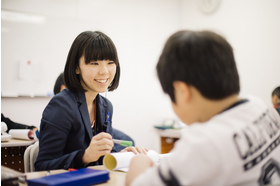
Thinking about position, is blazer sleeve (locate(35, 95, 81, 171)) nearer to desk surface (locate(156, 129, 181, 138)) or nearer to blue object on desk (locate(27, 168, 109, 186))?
blue object on desk (locate(27, 168, 109, 186))

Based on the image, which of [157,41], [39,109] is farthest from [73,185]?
[157,41]

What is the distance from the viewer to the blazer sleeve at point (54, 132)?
109 cm

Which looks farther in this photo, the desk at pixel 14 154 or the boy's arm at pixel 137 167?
the desk at pixel 14 154

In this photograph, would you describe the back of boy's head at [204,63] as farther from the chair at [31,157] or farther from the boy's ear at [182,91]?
the chair at [31,157]

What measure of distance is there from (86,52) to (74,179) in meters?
0.67

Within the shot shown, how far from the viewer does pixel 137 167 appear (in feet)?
2.14

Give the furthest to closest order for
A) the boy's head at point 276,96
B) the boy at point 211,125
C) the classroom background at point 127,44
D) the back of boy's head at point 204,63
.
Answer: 1. the classroom background at point 127,44
2. the boy's head at point 276,96
3. the back of boy's head at point 204,63
4. the boy at point 211,125

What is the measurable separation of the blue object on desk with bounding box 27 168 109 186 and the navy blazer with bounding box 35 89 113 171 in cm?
27

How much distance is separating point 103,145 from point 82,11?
3.41 m

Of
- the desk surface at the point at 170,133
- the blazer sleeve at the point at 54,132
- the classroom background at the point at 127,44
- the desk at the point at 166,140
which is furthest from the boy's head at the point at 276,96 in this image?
the blazer sleeve at the point at 54,132

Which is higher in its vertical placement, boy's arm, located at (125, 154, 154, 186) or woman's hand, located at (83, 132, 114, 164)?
boy's arm, located at (125, 154, 154, 186)

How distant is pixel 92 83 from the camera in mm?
1252

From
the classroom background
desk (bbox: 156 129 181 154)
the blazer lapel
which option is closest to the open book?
the blazer lapel

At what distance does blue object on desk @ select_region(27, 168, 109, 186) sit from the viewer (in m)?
0.68
